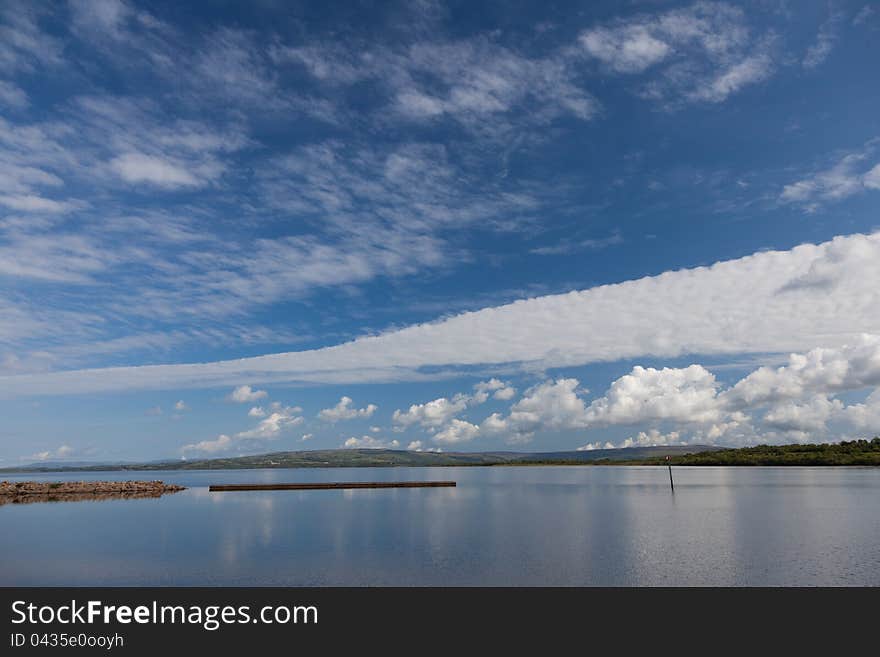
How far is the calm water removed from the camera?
121 ft

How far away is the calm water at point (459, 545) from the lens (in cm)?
3681

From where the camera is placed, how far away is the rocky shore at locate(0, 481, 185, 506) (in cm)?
11462

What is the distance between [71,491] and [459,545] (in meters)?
118

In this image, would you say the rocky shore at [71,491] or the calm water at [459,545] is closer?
the calm water at [459,545]

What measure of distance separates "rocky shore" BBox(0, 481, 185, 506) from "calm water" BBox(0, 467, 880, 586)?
110 feet

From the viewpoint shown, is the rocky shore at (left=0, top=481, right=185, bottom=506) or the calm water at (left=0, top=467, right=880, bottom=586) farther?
the rocky shore at (left=0, top=481, right=185, bottom=506)

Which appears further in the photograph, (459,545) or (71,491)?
(71,491)

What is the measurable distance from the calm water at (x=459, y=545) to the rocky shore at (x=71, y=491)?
110 feet

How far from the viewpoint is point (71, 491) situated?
129625mm
